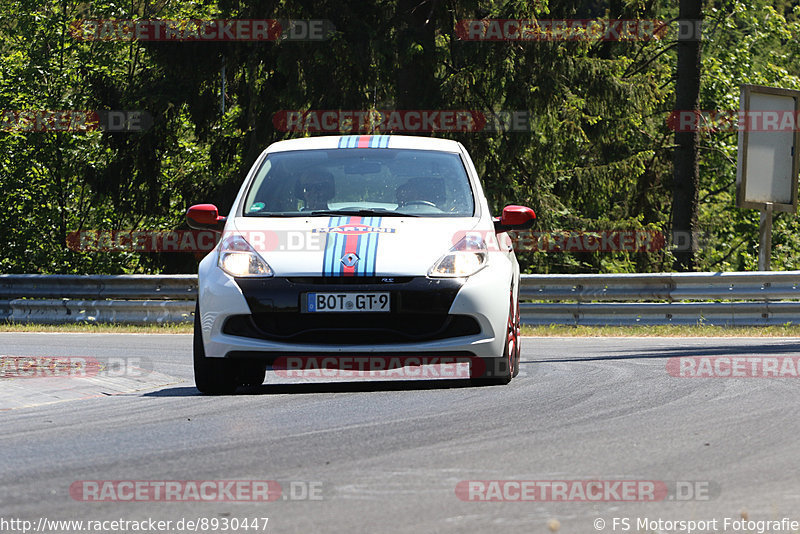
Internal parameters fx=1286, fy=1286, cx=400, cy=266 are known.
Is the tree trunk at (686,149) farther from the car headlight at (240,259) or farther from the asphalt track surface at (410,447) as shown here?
the car headlight at (240,259)

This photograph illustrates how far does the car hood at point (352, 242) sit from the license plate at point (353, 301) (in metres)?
0.13

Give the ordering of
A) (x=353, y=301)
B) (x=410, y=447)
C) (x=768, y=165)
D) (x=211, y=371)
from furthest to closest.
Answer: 1. (x=768, y=165)
2. (x=211, y=371)
3. (x=353, y=301)
4. (x=410, y=447)

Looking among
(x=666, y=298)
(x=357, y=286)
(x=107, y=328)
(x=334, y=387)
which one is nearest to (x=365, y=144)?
(x=334, y=387)

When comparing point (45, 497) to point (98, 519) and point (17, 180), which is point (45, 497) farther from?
point (17, 180)

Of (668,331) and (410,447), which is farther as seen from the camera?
(668,331)

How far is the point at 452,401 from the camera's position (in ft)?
25.4

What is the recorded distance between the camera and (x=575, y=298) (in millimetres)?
18438

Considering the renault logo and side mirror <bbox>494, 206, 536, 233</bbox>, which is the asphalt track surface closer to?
the renault logo

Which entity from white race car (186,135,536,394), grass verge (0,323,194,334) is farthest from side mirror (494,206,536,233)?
grass verge (0,323,194,334)

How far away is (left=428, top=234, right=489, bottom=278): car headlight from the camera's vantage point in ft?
25.8

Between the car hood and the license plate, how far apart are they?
0.13m

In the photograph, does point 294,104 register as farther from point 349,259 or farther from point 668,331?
point 349,259

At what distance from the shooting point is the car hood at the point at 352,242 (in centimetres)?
779

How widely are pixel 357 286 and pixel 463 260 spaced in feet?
2.31
